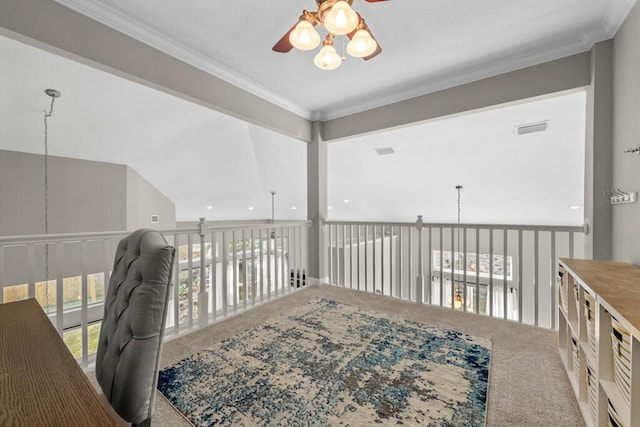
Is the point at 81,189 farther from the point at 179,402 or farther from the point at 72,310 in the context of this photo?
the point at 179,402

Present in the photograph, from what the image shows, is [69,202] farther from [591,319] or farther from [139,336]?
[591,319]

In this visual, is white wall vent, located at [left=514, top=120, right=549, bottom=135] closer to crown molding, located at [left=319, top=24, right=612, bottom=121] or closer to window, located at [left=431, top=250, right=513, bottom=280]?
crown molding, located at [left=319, top=24, right=612, bottom=121]

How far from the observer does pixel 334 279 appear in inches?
165

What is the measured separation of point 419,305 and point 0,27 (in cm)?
396

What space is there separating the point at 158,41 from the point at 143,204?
4.71 meters

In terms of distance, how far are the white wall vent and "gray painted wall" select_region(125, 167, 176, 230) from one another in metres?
6.75

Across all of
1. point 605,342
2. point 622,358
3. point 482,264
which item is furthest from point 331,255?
point 482,264

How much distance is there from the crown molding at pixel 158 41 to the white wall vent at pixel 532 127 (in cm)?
333

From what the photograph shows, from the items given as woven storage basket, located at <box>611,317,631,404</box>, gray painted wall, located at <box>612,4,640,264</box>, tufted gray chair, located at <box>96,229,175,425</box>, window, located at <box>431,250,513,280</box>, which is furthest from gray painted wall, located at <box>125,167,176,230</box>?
window, located at <box>431,250,513,280</box>

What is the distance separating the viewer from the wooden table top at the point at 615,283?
1.01 meters

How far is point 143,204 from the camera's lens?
6160 millimetres

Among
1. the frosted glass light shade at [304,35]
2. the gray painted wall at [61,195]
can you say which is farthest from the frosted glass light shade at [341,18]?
the gray painted wall at [61,195]

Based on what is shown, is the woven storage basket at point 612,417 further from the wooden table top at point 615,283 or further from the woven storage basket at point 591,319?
the wooden table top at point 615,283

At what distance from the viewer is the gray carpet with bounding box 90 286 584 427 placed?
153cm
